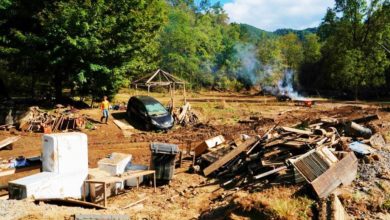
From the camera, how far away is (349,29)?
149ft

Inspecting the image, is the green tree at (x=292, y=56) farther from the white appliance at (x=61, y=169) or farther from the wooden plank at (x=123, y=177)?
the white appliance at (x=61, y=169)

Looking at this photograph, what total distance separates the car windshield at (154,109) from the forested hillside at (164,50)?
8.10 feet

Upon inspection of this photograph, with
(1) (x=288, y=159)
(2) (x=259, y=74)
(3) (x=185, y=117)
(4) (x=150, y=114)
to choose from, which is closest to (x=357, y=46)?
(2) (x=259, y=74)

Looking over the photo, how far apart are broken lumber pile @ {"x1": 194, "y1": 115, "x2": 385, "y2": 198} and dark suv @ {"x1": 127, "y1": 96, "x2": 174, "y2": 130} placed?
19.6ft

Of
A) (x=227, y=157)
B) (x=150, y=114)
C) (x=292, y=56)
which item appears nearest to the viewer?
(x=227, y=157)

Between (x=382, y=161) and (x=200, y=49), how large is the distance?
42.3 meters

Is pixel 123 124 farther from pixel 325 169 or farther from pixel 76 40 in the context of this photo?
pixel 325 169

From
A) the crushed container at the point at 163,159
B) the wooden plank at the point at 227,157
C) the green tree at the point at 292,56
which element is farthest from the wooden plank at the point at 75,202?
the green tree at the point at 292,56

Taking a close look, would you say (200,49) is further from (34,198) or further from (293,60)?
(34,198)

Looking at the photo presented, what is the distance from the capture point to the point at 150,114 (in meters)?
21.1

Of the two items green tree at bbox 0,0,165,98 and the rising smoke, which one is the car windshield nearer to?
green tree at bbox 0,0,165,98

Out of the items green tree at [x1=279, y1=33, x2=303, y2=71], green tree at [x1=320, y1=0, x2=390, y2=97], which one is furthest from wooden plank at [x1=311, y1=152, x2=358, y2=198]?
green tree at [x1=279, y1=33, x2=303, y2=71]

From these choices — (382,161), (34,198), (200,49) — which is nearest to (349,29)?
(200,49)

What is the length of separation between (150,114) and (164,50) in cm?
2774
